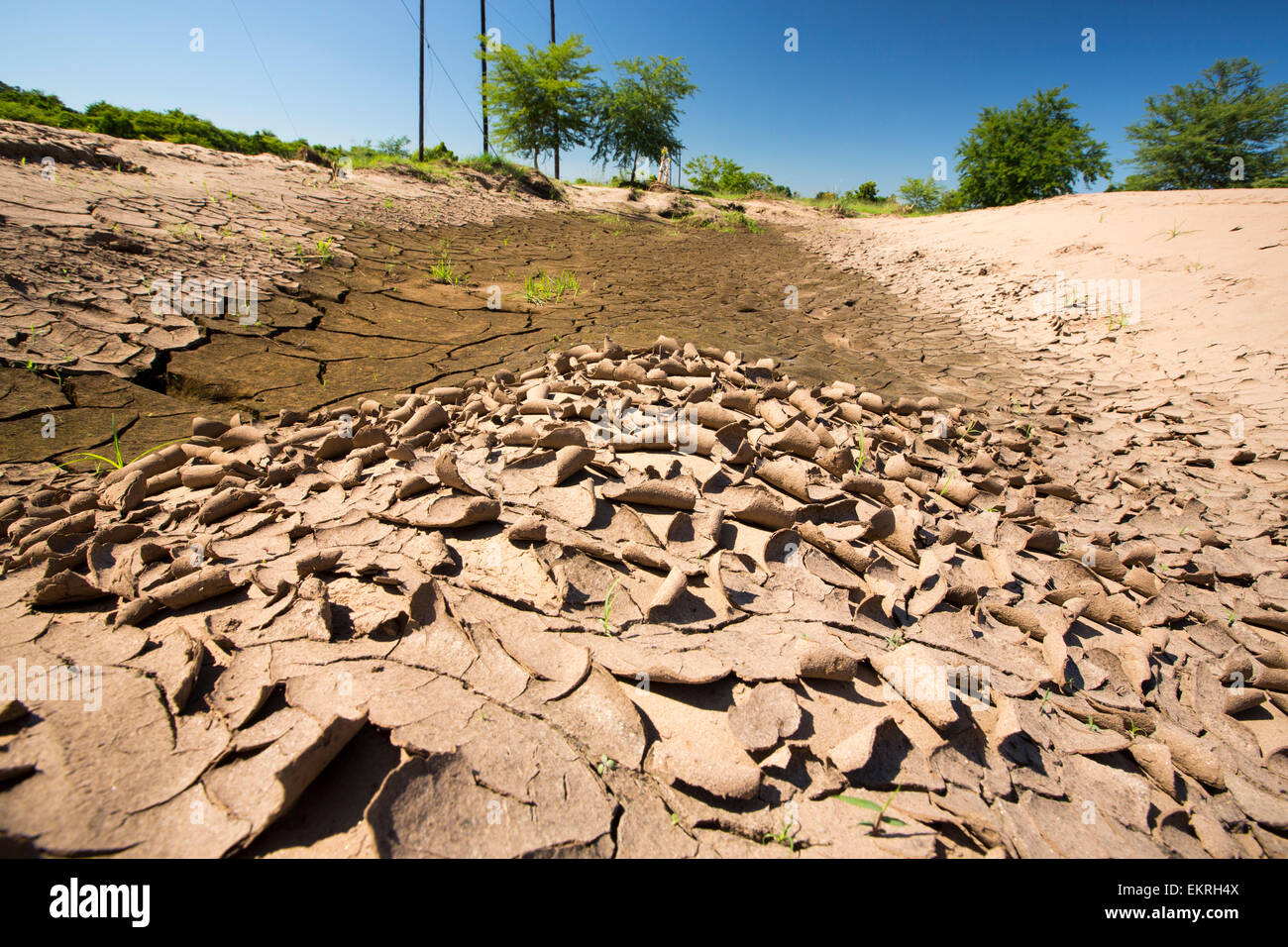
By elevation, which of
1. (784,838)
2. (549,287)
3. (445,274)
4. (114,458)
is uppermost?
(445,274)

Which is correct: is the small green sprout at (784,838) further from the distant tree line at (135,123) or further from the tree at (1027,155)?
the tree at (1027,155)

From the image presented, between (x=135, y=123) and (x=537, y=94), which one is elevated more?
(x=537, y=94)

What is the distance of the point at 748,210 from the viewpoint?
15.6 meters

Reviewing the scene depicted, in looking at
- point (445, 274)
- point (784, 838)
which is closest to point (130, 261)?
point (445, 274)

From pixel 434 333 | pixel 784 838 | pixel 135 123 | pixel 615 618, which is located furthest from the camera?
pixel 135 123

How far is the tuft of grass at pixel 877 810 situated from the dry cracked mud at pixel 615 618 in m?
0.01

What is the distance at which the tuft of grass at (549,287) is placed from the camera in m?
4.58

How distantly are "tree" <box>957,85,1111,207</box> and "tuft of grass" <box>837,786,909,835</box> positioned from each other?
17434 mm

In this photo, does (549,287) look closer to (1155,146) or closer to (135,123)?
(135,123)

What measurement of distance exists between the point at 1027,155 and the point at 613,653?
18.1 m

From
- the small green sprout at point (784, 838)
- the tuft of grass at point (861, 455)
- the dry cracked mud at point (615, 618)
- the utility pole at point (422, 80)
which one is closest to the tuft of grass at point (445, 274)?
the dry cracked mud at point (615, 618)

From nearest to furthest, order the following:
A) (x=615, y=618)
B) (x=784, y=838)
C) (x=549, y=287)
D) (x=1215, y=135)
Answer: (x=784, y=838) → (x=615, y=618) → (x=549, y=287) → (x=1215, y=135)

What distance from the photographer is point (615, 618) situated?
48.9 inches

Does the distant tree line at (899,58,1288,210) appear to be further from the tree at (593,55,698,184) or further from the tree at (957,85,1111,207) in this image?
the tree at (593,55,698,184)
